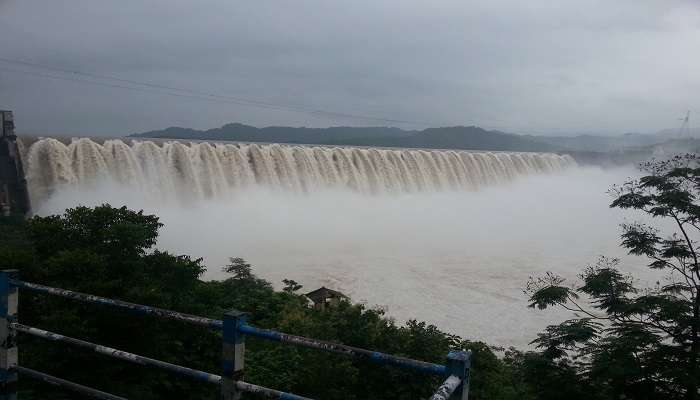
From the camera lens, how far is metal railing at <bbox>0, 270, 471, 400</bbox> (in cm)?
192

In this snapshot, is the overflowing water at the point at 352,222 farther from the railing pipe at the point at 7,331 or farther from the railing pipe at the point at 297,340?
the railing pipe at the point at 297,340

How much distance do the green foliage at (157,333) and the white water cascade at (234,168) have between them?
16.7 m

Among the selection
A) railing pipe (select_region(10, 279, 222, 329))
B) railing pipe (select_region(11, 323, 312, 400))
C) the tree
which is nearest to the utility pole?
the tree

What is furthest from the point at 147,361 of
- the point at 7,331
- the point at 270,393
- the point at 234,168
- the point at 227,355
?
the point at 234,168

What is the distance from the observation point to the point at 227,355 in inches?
92.1

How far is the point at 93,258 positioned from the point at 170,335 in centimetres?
178

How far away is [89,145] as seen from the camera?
86.4 ft

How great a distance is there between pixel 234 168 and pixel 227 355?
2925 centimetres

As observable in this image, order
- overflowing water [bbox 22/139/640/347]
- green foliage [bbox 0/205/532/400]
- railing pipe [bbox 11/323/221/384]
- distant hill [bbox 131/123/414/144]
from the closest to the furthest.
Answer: railing pipe [bbox 11/323/221/384] < green foliage [bbox 0/205/532/400] < overflowing water [bbox 22/139/640/347] < distant hill [bbox 131/123/414/144]

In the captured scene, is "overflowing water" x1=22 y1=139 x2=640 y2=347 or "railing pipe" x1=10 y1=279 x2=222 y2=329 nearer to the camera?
"railing pipe" x1=10 y1=279 x2=222 y2=329

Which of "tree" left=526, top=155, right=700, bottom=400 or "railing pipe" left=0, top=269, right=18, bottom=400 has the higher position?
"railing pipe" left=0, top=269, right=18, bottom=400

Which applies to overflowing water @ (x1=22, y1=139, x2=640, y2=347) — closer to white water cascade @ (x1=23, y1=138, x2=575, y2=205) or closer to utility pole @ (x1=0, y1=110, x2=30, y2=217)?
white water cascade @ (x1=23, y1=138, x2=575, y2=205)

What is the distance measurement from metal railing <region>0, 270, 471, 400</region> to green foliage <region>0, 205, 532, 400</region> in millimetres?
3508

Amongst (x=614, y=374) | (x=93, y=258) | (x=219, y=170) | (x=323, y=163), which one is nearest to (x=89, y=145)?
(x=219, y=170)
